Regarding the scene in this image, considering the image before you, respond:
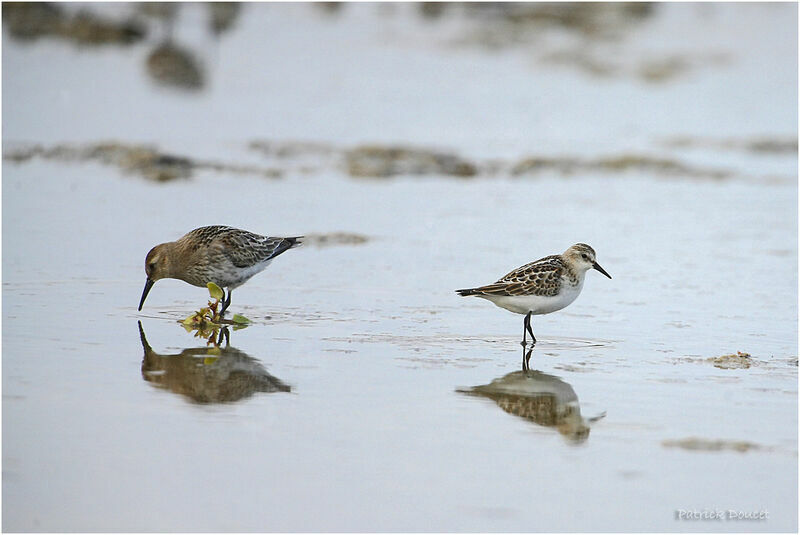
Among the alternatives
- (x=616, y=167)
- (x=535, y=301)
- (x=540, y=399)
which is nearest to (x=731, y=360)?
(x=535, y=301)

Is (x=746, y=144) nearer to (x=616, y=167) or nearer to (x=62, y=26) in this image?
(x=616, y=167)

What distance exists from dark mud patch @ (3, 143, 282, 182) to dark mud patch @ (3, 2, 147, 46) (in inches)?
324

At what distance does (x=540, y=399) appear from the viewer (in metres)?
7.57

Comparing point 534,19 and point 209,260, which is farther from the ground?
point 534,19

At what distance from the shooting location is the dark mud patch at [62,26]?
2481cm

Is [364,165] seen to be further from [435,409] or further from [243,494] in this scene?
[243,494]

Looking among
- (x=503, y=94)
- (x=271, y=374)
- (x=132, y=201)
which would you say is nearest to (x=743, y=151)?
(x=503, y=94)

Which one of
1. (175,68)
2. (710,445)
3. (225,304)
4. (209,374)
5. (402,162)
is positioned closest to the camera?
(710,445)

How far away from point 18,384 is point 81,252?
15.1 ft

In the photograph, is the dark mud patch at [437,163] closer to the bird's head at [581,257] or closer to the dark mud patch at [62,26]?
the bird's head at [581,257]

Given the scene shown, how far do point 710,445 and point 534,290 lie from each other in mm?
2952

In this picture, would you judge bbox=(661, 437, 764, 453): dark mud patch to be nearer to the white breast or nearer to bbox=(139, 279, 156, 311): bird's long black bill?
the white breast

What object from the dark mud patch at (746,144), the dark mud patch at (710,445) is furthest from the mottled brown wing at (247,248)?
the dark mud patch at (746,144)

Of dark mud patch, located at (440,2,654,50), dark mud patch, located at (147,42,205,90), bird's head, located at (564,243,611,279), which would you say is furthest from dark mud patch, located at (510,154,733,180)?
dark mud patch, located at (440,2,654,50)
